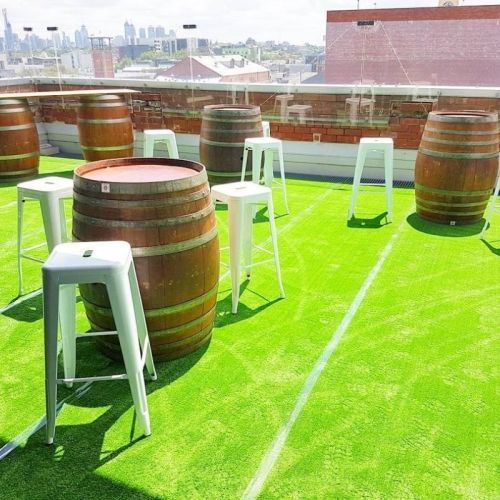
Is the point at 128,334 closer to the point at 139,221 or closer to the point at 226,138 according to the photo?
the point at 139,221

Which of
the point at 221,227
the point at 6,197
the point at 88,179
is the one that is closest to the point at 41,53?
the point at 6,197

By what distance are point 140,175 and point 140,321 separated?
0.97 metres

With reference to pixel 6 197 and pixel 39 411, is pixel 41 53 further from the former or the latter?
pixel 39 411

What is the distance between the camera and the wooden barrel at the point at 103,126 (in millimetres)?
8312

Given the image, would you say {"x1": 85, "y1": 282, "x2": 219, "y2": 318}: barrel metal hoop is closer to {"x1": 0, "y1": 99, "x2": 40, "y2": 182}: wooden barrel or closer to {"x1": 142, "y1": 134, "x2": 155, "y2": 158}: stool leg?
{"x1": 142, "y1": 134, "x2": 155, "y2": 158}: stool leg

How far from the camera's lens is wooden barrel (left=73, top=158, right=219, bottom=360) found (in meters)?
2.84

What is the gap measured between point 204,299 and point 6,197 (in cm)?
541

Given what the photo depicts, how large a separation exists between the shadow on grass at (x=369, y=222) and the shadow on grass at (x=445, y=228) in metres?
0.32

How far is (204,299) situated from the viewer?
3.23 m

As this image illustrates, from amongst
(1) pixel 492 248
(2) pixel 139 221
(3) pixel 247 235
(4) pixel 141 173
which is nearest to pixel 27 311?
(4) pixel 141 173

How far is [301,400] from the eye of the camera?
2.93 m

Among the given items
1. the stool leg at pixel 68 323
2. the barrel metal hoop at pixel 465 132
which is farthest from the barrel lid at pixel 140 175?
the barrel metal hoop at pixel 465 132

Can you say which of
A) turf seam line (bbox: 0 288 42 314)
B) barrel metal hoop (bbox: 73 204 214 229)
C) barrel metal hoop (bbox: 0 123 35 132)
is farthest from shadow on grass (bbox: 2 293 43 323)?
barrel metal hoop (bbox: 0 123 35 132)

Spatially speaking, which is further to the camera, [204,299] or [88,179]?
[204,299]
